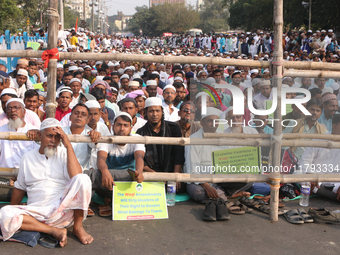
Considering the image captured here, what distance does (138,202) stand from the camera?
3.64m

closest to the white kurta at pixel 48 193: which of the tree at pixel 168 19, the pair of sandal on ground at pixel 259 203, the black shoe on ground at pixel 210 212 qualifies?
the black shoe on ground at pixel 210 212

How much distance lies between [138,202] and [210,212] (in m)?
0.72

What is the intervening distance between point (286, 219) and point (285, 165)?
0.66 meters

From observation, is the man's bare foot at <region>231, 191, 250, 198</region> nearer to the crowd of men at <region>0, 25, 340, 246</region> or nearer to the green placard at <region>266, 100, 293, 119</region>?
the crowd of men at <region>0, 25, 340, 246</region>

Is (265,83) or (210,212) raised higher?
(265,83)

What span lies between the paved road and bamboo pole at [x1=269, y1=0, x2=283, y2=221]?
0.75 feet

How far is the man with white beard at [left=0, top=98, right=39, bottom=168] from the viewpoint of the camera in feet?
13.2

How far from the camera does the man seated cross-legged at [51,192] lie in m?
3.03

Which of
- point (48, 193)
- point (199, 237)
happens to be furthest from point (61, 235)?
point (199, 237)

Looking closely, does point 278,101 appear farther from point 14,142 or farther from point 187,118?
point 14,142

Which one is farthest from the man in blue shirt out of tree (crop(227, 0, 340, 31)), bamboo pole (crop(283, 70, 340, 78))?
tree (crop(227, 0, 340, 31))

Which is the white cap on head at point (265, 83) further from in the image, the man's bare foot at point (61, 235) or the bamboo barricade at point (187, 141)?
the man's bare foot at point (61, 235)

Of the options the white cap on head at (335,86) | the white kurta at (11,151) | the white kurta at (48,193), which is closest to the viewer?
the white kurta at (48,193)

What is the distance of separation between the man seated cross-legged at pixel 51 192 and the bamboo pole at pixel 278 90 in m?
1.78
